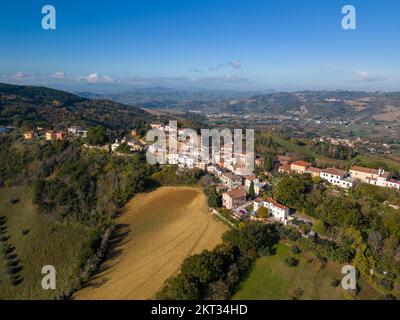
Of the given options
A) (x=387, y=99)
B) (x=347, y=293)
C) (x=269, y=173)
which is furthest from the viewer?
(x=387, y=99)

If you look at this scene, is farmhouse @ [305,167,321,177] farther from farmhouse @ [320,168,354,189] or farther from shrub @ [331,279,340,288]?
shrub @ [331,279,340,288]

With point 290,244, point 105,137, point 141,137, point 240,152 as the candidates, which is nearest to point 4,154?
point 105,137

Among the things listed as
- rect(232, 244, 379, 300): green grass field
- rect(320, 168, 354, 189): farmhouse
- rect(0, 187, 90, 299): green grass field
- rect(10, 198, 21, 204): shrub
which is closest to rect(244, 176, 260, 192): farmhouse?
rect(320, 168, 354, 189): farmhouse

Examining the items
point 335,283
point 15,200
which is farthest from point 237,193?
point 15,200

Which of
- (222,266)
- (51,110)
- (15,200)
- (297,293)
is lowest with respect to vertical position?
(297,293)

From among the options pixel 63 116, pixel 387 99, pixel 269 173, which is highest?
pixel 387 99

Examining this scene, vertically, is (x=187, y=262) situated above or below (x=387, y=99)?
below

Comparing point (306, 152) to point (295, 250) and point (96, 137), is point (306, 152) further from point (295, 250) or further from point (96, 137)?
point (96, 137)
